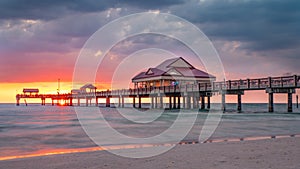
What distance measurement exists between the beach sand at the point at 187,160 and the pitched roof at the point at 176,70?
45.8 m

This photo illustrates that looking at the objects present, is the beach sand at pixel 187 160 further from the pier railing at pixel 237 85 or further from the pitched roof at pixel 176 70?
the pitched roof at pixel 176 70

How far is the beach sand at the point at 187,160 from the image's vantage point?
22.9 ft

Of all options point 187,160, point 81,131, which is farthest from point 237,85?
point 187,160

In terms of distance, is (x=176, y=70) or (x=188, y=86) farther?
(x=176, y=70)

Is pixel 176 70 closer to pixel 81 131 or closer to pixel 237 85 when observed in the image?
pixel 237 85

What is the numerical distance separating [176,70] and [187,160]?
49.1 meters

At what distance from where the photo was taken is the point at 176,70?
5647 centimetres

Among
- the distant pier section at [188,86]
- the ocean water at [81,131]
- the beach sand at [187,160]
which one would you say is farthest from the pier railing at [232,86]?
the beach sand at [187,160]

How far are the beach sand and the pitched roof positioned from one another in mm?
45789

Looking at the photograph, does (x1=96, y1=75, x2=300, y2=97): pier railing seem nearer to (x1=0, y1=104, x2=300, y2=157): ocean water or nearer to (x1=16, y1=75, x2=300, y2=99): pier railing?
(x1=16, y1=75, x2=300, y2=99): pier railing

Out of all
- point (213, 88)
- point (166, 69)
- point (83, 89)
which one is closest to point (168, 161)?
point (213, 88)

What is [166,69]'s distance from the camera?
55.7 meters

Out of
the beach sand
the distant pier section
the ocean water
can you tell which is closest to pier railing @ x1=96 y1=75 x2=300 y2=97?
the distant pier section

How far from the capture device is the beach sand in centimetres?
698
